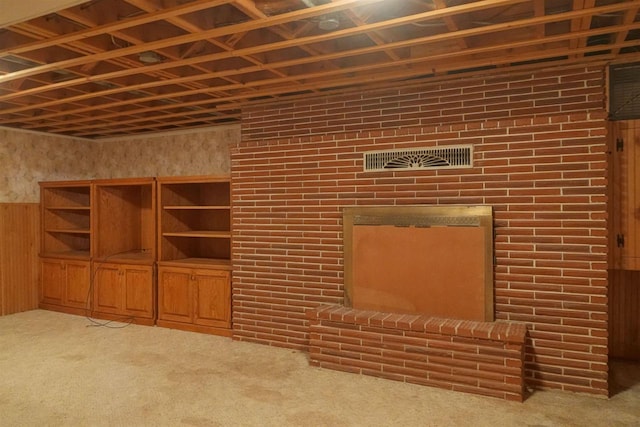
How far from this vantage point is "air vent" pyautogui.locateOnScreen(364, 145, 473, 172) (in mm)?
3643

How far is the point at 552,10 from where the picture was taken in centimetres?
272

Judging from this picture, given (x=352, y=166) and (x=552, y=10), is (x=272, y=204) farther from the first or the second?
(x=552, y=10)

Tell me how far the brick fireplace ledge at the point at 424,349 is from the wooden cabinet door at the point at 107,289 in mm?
2857

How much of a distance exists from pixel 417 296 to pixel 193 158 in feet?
12.1

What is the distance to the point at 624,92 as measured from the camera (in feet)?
12.2

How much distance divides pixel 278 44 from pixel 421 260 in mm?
2026

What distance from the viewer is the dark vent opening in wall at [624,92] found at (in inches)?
145

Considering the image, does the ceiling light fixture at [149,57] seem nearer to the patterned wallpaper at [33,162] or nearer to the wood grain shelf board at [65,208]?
the wood grain shelf board at [65,208]

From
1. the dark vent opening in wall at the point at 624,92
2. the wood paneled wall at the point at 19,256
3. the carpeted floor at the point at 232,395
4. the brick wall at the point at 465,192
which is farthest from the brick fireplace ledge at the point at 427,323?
the wood paneled wall at the point at 19,256

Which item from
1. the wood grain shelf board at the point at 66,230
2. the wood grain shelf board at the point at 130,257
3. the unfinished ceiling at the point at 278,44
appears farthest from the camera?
the wood grain shelf board at the point at 66,230

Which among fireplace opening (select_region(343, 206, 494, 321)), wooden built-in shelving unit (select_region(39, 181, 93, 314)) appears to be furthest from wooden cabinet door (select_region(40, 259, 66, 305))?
fireplace opening (select_region(343, 206, 494, 321))

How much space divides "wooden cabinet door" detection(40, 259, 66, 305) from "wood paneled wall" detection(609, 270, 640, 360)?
627cm

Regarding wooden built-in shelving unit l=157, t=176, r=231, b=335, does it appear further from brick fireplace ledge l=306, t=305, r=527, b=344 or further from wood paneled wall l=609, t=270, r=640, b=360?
wood paneled wall l=609, t=270, r=640, b=360

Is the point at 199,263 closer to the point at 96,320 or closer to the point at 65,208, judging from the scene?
the point at 96,320
